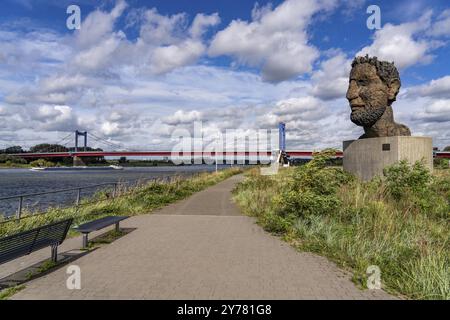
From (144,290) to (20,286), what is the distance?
5.40ft

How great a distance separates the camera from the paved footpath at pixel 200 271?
4.79 m

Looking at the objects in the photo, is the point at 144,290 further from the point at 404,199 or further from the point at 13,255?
the point at 404,199

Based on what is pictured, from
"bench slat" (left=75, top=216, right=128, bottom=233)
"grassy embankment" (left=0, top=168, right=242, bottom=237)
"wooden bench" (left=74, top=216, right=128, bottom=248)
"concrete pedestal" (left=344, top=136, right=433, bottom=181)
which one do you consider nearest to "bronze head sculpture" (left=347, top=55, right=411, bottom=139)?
"concrete pedestal" (left=344, top=136, right=433, bottom=181)

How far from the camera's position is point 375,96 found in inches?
671

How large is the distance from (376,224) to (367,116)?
10.5 metres

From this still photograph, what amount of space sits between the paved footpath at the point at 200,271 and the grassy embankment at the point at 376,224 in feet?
1.45

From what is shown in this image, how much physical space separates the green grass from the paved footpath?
0.09 meters

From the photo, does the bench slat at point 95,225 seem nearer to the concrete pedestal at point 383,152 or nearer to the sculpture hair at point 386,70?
the concrete pedestal at point 383,152

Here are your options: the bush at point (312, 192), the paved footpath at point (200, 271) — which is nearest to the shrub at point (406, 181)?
the bush at point (312, 192)

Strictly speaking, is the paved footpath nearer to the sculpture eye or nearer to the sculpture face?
the sculpture face

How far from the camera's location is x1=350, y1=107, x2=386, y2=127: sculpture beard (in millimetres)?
17133

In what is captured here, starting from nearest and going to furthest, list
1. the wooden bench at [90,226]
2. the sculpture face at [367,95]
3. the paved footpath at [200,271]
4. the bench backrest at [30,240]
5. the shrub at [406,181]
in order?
the paved footpath at [200,271] → the bench backrest at [30,240] → the wooden bench at [90,226] → the shrub at [406,181] → the sculpture face at [367,95]

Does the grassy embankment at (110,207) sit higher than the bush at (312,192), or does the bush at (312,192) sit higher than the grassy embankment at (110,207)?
the bush at (312,192)

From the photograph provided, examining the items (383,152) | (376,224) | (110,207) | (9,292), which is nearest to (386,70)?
(383,152)
